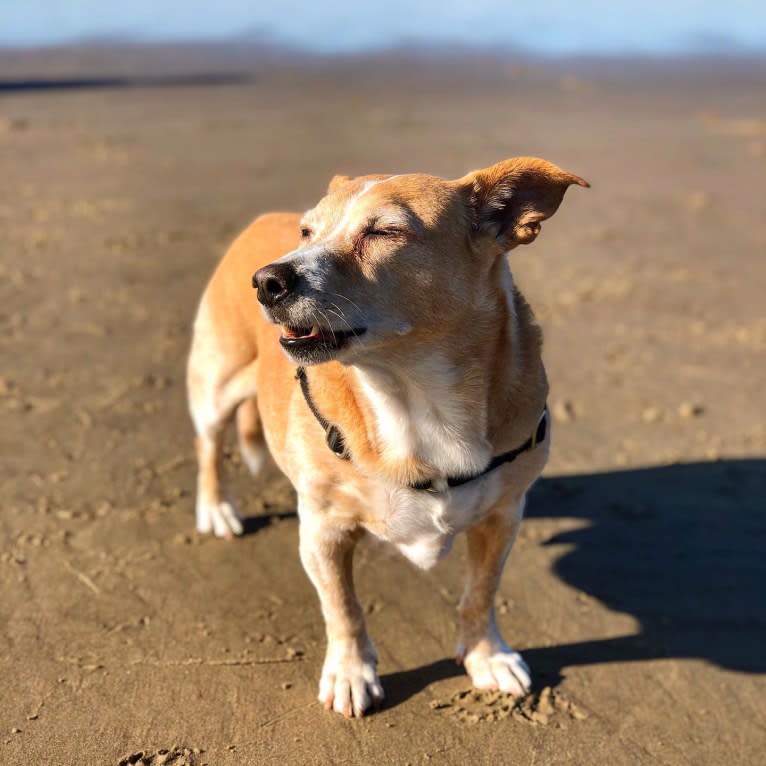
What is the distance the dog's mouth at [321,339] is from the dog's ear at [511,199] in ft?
2.01

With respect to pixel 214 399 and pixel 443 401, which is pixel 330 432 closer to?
pixel 443 401

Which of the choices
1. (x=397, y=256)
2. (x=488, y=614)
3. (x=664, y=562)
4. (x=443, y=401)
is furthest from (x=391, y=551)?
(x=664, y=562)

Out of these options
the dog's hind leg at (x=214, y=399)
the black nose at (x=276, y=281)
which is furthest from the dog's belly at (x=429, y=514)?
the dog's hind leg at (x=214, y=399)

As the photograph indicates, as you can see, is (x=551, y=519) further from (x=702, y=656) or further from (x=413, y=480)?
(x=413, y=480)

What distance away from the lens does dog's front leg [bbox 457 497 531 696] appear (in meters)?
3.54

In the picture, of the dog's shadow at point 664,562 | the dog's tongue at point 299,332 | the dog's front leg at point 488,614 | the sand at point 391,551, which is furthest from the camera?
the dog's shadow at point 664,562

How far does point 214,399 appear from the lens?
14.9 feet

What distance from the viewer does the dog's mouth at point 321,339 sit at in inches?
114

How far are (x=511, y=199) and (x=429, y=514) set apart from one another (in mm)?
1095

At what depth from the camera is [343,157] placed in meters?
15.2

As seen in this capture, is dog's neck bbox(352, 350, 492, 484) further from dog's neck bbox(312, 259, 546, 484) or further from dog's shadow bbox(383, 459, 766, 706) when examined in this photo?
dog's shadow bbox(383, 459, 766, 706)

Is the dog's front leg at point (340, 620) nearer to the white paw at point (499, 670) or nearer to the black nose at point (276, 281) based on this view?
the white paw at point (499, 670)

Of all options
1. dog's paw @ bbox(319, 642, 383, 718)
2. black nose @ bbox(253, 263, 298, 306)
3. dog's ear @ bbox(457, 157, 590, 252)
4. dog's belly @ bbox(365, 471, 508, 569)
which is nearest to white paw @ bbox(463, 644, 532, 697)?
dog's paw @ bbox(319, 642, 383, 718)

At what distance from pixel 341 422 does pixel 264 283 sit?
653mm
